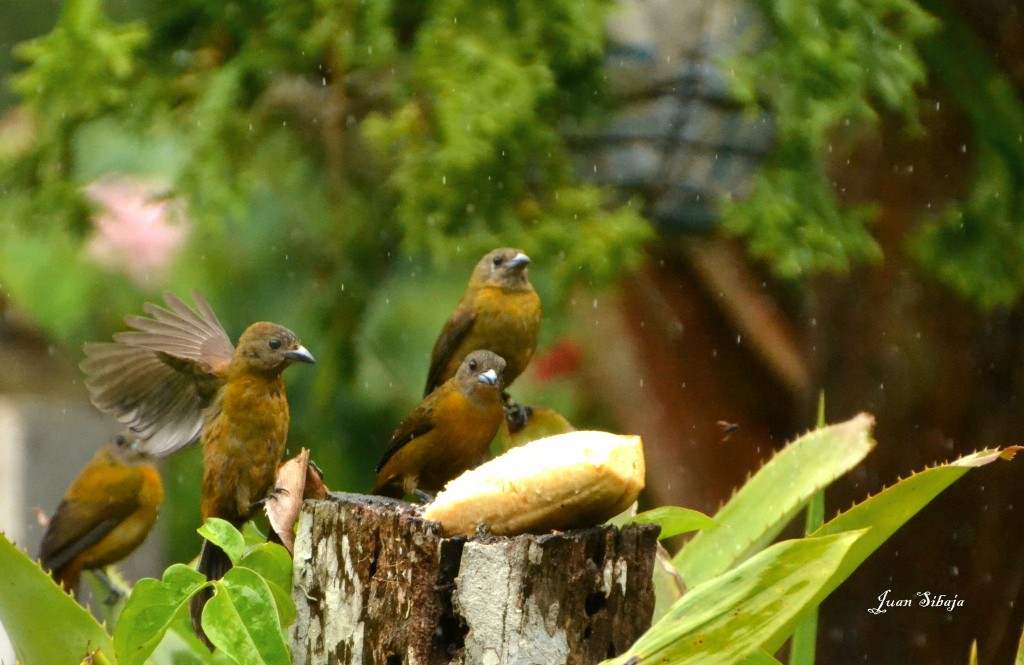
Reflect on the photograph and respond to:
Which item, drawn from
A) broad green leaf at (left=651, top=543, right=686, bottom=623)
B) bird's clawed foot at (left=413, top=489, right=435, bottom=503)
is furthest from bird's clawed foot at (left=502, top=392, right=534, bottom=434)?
broad green leaf at (left=651, top=543, right=686, bottom=623)

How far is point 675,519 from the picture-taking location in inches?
75.7

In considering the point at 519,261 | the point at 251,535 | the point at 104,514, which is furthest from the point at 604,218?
the point at 104,514

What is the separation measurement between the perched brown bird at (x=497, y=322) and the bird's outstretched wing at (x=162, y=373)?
704 mm

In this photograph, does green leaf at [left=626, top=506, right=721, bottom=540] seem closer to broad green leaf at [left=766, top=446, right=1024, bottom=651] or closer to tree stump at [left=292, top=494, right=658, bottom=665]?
tree stump at [left=292, top=494, right=658, bottom=665]

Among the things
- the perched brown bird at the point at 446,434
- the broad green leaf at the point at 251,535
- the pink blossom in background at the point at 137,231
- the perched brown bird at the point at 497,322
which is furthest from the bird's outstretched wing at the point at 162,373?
the pink blossom in background at the point at 137,231

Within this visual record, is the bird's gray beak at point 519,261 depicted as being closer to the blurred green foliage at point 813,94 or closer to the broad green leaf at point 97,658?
the blurred green foliage at point 813,94

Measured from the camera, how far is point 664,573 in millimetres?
2234

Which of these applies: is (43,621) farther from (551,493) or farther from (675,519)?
(675,519)

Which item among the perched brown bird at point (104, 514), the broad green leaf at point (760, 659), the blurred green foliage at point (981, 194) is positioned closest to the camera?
the broad green leaf at point (760, 659)

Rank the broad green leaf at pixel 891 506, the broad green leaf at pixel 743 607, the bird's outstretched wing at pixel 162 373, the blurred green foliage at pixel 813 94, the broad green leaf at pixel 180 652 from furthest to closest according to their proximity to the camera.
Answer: the blurred green foliage at pixel 813 94 < the bird's outstretched wing at pixel 162 373 < the broad green leaf at pixel 180 652 < the broad green leaf at pixel 891 506 < the broad green leaf at pixel 743 607

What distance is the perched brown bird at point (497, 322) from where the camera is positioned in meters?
3.41

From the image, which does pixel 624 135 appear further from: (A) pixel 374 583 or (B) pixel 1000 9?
(A) pixel 374 583

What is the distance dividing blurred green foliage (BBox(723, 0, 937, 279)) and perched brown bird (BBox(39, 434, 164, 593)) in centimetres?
191

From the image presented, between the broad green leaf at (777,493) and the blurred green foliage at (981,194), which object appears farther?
the blurred green foliage at (981,194)
